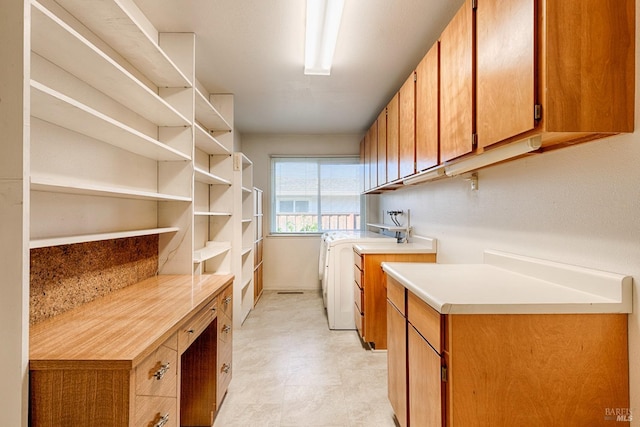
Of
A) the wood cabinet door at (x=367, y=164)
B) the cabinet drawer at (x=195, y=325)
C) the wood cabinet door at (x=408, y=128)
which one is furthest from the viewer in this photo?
the wood cabinet door at (x=367, y=164)

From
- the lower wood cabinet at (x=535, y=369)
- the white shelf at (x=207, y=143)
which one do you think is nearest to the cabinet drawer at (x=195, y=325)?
the lower wood cabinet at (x=535, y=369)

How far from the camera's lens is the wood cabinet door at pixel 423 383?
1178 millimetres

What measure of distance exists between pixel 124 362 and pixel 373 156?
11.4 feet

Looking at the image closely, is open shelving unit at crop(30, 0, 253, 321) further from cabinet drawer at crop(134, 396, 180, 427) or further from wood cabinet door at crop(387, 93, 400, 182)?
wood cabinet door at crop(387, 93, 400, 182)

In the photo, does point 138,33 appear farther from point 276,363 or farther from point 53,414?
point 276,363

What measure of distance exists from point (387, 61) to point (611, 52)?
188cm

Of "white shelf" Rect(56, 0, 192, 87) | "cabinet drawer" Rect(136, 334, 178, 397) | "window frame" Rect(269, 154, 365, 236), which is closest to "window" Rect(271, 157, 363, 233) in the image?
"window frame" Rect(269, 154, 365, 236)

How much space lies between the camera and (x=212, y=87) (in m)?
3.28

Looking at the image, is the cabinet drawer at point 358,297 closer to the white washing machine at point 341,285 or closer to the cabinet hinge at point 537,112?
the white washing machine at point 341,285

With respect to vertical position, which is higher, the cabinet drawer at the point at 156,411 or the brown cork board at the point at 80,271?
the brown cork board at the point at 80,271

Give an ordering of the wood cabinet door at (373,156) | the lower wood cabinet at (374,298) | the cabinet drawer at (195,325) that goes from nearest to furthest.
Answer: the cabinet drawer at (195,325) → the lower wood cabinet at (374,298) → the wood cabinet door at (373,156)

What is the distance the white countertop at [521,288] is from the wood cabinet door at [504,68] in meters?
0.61

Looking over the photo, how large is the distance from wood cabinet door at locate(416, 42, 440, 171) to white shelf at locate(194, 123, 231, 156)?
1641mm

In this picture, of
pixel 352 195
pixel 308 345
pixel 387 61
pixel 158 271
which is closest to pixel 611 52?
pixel 387 61
